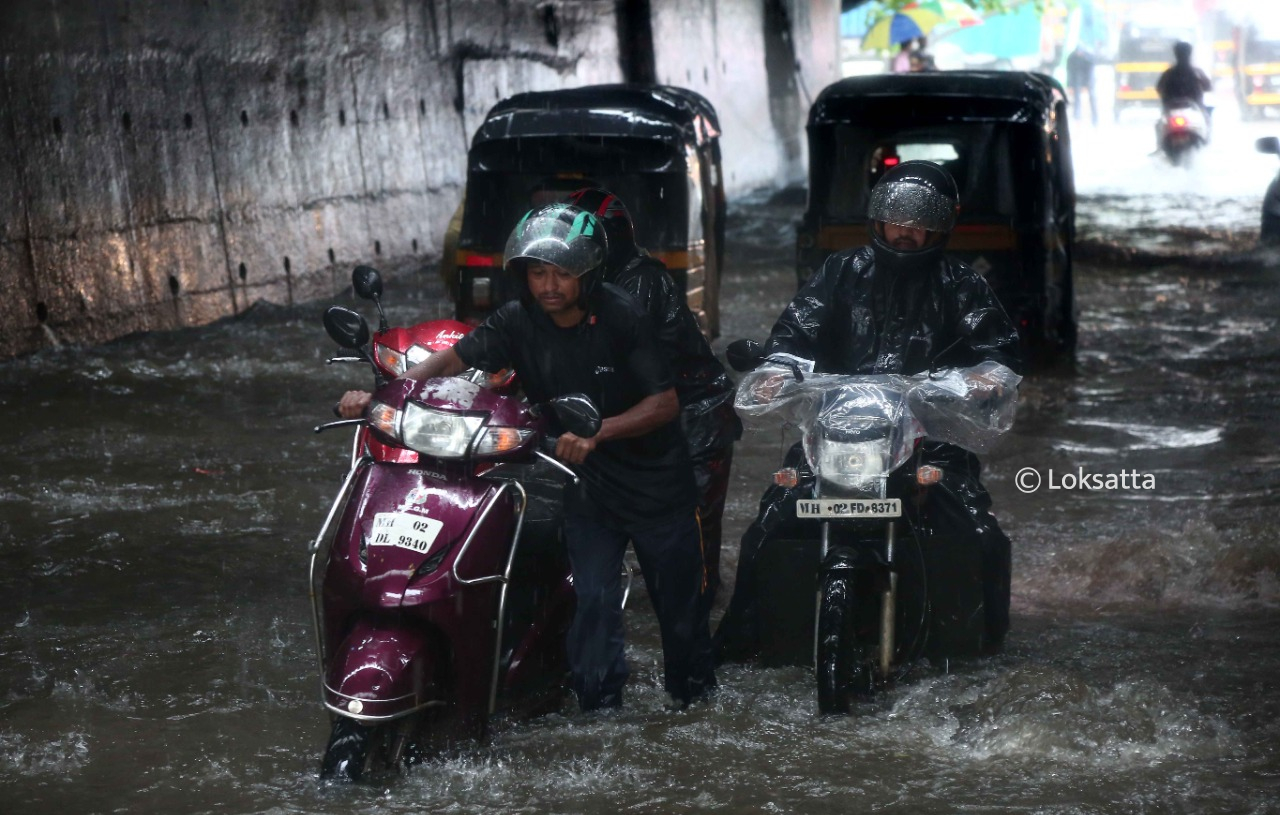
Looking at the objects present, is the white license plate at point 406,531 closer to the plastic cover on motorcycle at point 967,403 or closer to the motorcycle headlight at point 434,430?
the motorcycle headlight at point 434,430

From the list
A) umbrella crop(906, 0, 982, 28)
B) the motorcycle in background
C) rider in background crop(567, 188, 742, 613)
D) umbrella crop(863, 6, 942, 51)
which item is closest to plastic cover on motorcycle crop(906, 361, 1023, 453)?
rider in background crop(567, 188, 742, 613)

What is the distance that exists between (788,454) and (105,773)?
2.25 m

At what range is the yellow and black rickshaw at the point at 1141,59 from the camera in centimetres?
4328

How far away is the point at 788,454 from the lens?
17.4 ft

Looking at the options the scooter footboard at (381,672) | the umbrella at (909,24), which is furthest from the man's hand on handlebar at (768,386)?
the umbrella at (909,24)

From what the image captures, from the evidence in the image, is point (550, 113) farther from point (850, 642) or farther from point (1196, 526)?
point (850, 642)

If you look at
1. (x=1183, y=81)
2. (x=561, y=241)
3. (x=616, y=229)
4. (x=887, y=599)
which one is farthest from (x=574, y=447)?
(x=1183, y=81)

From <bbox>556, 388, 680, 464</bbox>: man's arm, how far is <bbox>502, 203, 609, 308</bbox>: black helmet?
1.11ft

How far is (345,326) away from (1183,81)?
21.7 meters

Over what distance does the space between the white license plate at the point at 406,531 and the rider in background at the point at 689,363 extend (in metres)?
1.07

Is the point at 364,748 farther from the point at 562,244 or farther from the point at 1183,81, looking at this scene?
the point at 1183,81

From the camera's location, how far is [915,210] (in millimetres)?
5121

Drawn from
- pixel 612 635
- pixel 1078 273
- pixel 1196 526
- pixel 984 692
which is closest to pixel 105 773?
pixel 612 635

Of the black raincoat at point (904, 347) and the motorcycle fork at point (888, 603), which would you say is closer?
the motorcycle fork at point (888, 603)
